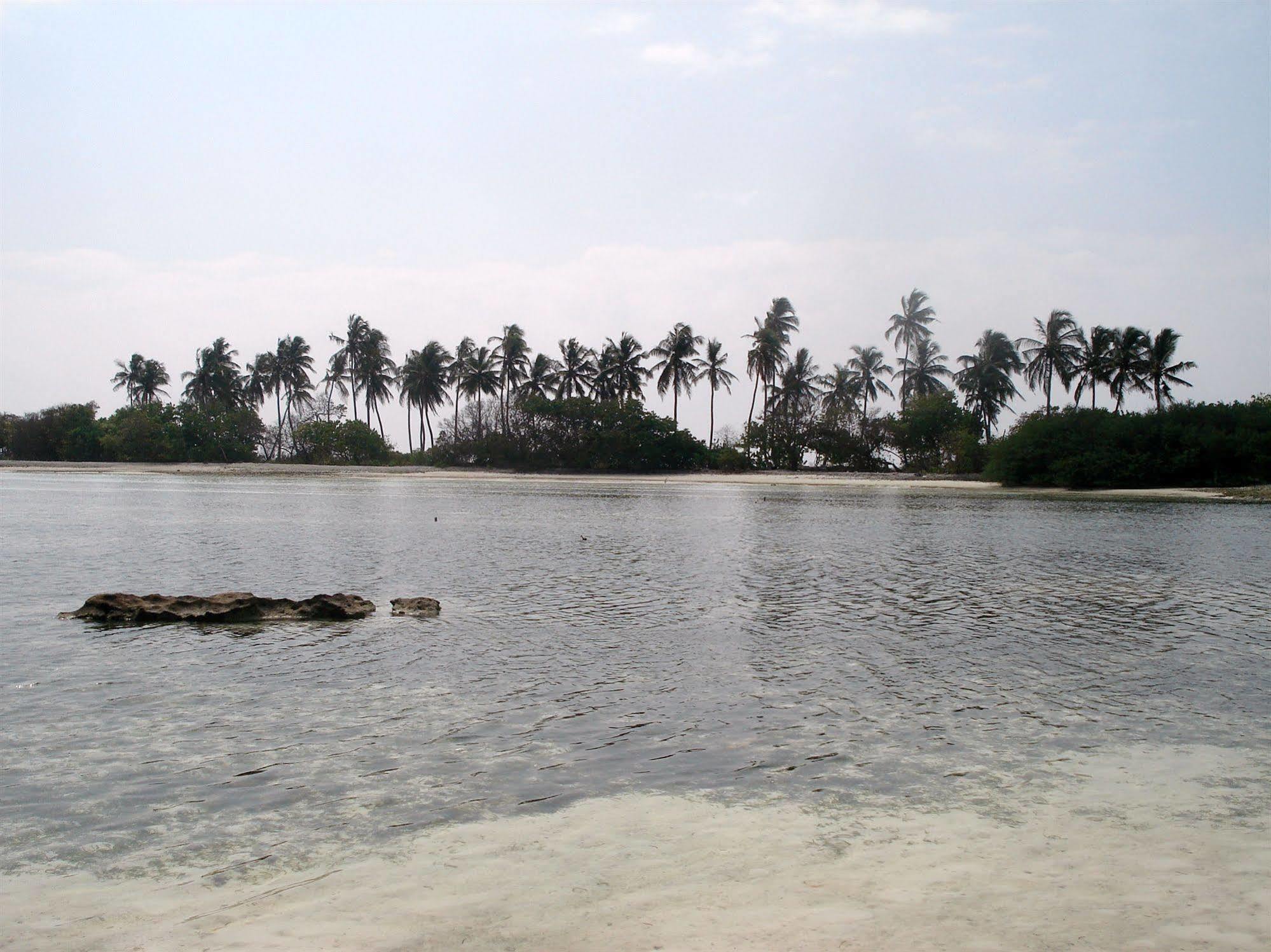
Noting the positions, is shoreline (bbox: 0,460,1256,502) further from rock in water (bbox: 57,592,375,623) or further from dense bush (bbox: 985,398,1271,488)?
rock in water (bbox: 57,592,375,623)

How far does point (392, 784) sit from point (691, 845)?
216 centimetres

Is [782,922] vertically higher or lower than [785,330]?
lower

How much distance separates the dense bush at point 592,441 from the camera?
282ft

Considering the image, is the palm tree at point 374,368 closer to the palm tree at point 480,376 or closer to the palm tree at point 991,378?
the palm tree at point 480,376

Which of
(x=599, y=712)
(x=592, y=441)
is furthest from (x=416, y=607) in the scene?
(x=592, y=441)

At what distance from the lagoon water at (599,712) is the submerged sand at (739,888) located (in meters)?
0.04

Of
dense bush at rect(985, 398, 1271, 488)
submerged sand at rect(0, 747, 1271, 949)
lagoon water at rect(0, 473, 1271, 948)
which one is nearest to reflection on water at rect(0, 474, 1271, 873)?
lagoon water at rect(0, 473, 1271, 948)

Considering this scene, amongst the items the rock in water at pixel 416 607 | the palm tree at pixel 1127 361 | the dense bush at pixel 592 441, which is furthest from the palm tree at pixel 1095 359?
the rock in water at pixel 416 607

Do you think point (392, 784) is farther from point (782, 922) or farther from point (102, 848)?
point (782, 922)

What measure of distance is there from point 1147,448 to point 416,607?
55063 millimetres

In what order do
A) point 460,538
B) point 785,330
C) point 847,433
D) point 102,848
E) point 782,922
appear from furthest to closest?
1. point 785,330
2. point 847,433
3. point 460,538
4. point 102,848
5. point 782,922

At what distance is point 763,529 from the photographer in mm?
30000

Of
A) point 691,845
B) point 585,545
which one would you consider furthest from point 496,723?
point 585,545

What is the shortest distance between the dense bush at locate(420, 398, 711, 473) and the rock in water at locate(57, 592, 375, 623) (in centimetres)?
7204
